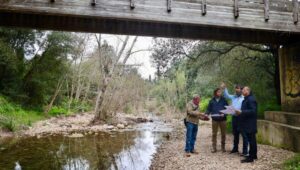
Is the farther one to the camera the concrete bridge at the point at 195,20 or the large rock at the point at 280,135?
the large rock at the point at 280,135

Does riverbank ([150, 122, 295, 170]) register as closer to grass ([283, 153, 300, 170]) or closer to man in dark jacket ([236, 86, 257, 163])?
grass ([283, 153, 300, 170])

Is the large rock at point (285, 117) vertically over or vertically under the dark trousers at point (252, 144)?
over

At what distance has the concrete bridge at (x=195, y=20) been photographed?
9.10 m

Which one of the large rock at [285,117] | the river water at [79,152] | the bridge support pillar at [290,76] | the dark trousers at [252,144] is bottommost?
the river water at [79,152]

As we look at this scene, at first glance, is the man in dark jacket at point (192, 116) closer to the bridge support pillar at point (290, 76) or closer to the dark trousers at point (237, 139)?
the dark trousers at point (237, 139)

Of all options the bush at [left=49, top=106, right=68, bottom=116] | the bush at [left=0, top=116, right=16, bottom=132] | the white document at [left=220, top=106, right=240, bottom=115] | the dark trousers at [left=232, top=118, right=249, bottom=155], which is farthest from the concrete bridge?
the bush at [left=49, top=106, right=68, bottom=116]

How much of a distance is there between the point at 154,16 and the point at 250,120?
4.32m

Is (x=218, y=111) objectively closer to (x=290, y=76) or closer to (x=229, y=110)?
(x=229, y=110)

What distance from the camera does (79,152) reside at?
13180mm

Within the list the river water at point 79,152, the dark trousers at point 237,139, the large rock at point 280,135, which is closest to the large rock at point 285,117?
the large rock at point 280,135

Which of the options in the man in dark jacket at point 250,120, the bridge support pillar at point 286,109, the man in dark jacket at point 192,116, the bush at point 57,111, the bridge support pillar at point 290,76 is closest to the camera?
the man in dark jacket at point 250,120

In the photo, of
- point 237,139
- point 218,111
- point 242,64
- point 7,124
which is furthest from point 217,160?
point 7,124

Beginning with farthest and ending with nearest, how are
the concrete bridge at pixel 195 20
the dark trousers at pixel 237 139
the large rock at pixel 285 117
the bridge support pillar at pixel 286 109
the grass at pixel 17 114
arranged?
the grass at pixel 17 114 < the large rock at pixel 285 117 < the bridge support pillar at pixel 286 109 < the dark trousers at pixel 237 139 < the concrete bridge at pixel 195 20

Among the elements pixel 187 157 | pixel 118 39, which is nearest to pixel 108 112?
pixel 118 39
